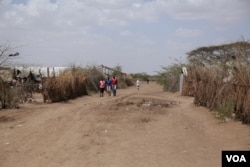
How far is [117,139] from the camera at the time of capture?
1149 centimetres

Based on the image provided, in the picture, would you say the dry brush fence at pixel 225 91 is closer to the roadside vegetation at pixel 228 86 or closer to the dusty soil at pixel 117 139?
the roadside vegetation at pixel 228 86

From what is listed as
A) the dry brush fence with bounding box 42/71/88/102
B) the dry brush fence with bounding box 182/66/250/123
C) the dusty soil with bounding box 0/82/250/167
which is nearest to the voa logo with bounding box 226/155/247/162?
the dusty soil with bounding box 0/82/250/167

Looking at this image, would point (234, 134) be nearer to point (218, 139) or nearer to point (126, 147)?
point (218, 139)

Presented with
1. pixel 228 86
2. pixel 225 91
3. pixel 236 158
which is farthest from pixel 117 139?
pixel 225 91

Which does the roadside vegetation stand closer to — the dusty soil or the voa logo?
the dusty soil

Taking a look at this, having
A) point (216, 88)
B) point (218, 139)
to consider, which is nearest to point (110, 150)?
point (218, 139)

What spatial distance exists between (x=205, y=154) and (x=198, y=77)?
1347 centimetres

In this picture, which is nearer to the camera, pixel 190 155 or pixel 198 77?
pixel 190 155

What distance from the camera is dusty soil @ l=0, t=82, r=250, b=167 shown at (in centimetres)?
914

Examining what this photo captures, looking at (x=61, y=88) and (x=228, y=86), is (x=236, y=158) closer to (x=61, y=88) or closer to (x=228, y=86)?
(x=228, y=86)

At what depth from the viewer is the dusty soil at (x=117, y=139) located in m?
9.14

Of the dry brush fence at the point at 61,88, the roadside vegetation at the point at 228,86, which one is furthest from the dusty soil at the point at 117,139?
the dry brush fence at the point at 61,88

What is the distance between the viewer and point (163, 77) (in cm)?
4644

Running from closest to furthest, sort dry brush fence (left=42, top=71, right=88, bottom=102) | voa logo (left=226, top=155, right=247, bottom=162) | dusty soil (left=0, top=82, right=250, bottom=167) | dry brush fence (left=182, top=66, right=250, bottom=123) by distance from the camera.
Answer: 1. voa logo (left=226, top=155, right=247, bottom=162)
2. dusty soil (left=0, top=82, right=250, bottom=167)
3. dry brush fence (left=182, top=66, right=250, bottom=123)
4. dry brush fence (left=42, top=71, right=88, bottom=102)
